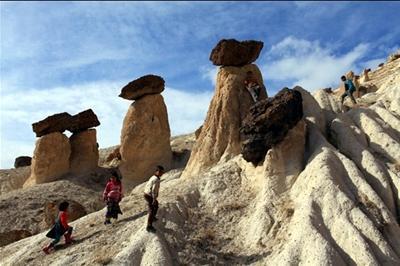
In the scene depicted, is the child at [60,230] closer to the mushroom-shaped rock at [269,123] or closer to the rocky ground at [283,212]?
the rocky ground at [283,212]

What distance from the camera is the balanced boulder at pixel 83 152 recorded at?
36.4 meters

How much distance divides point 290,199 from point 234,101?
714 centimetres

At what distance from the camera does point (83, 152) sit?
36.9m

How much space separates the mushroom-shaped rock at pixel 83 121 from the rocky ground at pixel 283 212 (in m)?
16.7

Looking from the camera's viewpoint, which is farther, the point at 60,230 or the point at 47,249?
the point at 60,230

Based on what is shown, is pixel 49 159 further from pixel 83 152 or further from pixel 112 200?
pixel 112 200

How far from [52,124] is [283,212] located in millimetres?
22958

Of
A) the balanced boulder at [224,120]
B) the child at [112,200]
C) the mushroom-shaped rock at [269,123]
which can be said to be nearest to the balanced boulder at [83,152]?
the balanced boulder at [224,120]

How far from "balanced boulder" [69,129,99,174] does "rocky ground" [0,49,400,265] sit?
1552cm

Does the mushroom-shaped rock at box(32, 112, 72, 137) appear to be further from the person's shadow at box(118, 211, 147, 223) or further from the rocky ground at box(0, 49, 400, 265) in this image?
the person's shadow at box(118, 211, 147, 223)

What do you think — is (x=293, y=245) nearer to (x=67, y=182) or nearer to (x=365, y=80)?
(x=67, y=182)

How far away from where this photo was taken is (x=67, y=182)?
34281mm

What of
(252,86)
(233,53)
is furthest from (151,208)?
(233,53)

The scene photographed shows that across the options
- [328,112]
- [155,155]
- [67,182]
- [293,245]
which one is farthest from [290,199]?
[67,182]
